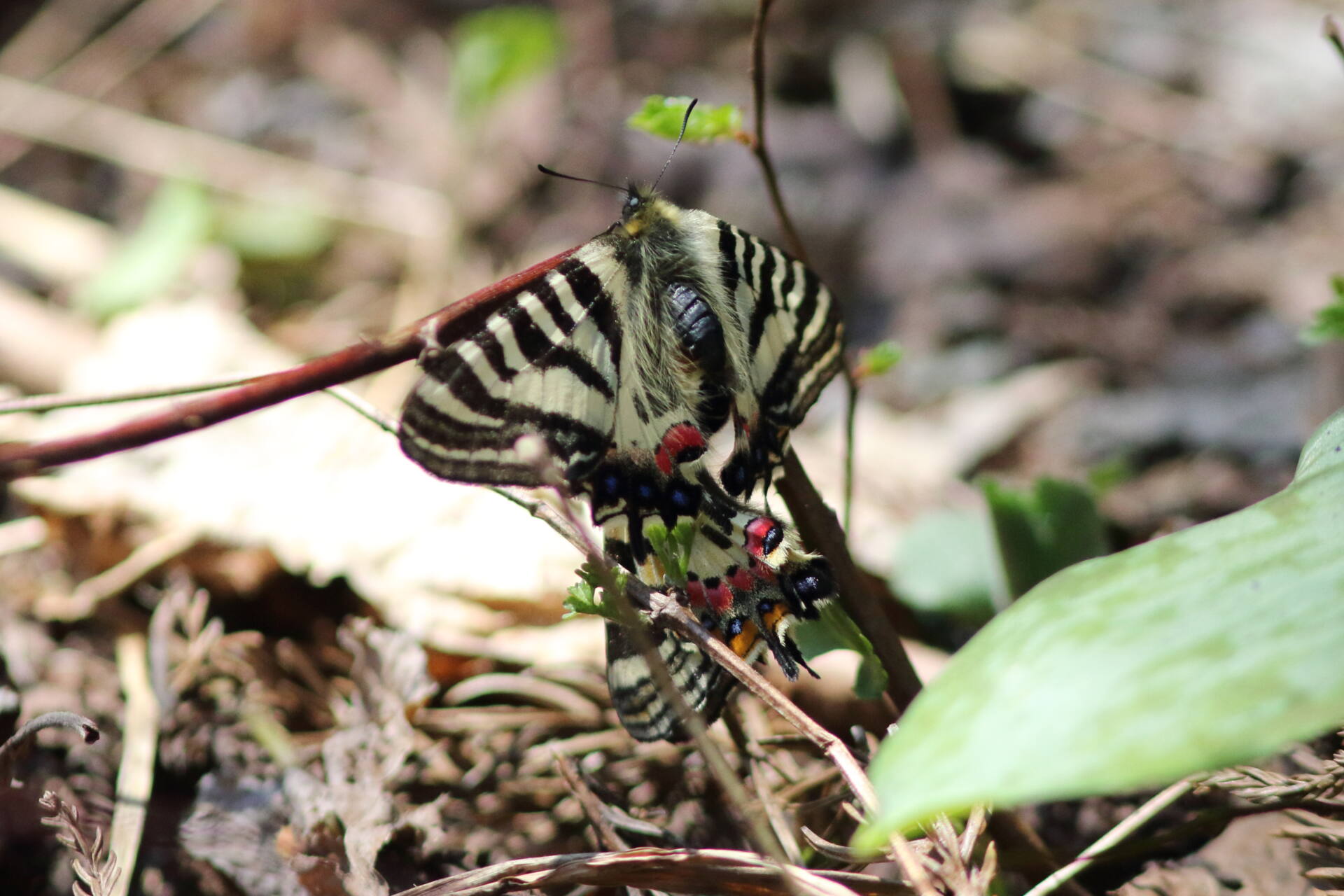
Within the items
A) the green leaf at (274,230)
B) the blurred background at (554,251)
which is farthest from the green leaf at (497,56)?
the green leaf at (274,230)

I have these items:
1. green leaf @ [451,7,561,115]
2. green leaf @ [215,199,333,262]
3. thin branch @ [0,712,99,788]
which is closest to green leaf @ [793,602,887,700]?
thin branch @ [0,712,99,788]

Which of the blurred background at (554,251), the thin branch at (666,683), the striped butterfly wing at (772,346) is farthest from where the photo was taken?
the blurred background at (554,251)

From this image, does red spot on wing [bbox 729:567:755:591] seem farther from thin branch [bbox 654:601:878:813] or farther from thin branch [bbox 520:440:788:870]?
thin branch [bbox 520:440:788:870]

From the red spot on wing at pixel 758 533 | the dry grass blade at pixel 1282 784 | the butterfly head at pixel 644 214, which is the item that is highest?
the butterfly head at pixel 644 214

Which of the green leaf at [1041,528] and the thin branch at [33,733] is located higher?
the thin branch at [33,733]

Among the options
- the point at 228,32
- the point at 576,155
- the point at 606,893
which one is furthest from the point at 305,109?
the point at 606,893

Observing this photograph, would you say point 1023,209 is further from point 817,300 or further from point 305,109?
point 305,109

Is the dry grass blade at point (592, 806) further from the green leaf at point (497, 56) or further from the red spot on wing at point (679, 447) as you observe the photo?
the green leaf at point (497, 56)
